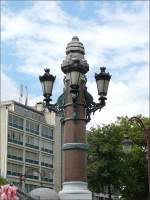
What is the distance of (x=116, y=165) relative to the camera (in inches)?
1858

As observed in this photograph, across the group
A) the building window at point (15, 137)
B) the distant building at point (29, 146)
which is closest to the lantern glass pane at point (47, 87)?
the distant building at point (29, 146)

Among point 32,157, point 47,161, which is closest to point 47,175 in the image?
point 47,161

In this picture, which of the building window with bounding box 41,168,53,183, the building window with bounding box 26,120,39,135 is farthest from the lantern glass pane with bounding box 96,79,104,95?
the building window with bounding box 41,168,53,183

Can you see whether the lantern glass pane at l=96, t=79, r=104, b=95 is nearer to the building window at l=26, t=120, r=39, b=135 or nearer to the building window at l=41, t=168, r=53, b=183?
the building window at l=26, t=120, r=39, b=135

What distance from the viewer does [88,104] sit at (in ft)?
47.2

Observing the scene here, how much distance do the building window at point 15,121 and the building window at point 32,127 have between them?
2.03 meters

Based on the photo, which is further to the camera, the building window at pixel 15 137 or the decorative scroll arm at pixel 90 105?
the building window at pixel 15 137

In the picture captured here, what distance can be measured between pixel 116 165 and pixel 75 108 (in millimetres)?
33870

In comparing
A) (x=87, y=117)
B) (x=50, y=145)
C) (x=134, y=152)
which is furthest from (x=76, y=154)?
(x=50, y=145)

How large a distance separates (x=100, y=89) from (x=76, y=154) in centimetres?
192

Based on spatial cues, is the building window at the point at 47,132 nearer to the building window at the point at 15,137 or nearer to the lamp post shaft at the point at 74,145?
the building window at the point at 15,137

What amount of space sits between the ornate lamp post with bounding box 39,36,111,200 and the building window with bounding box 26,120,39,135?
236 feet

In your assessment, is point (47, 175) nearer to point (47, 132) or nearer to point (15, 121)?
point (47, 132)

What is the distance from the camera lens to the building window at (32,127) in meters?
86.2
